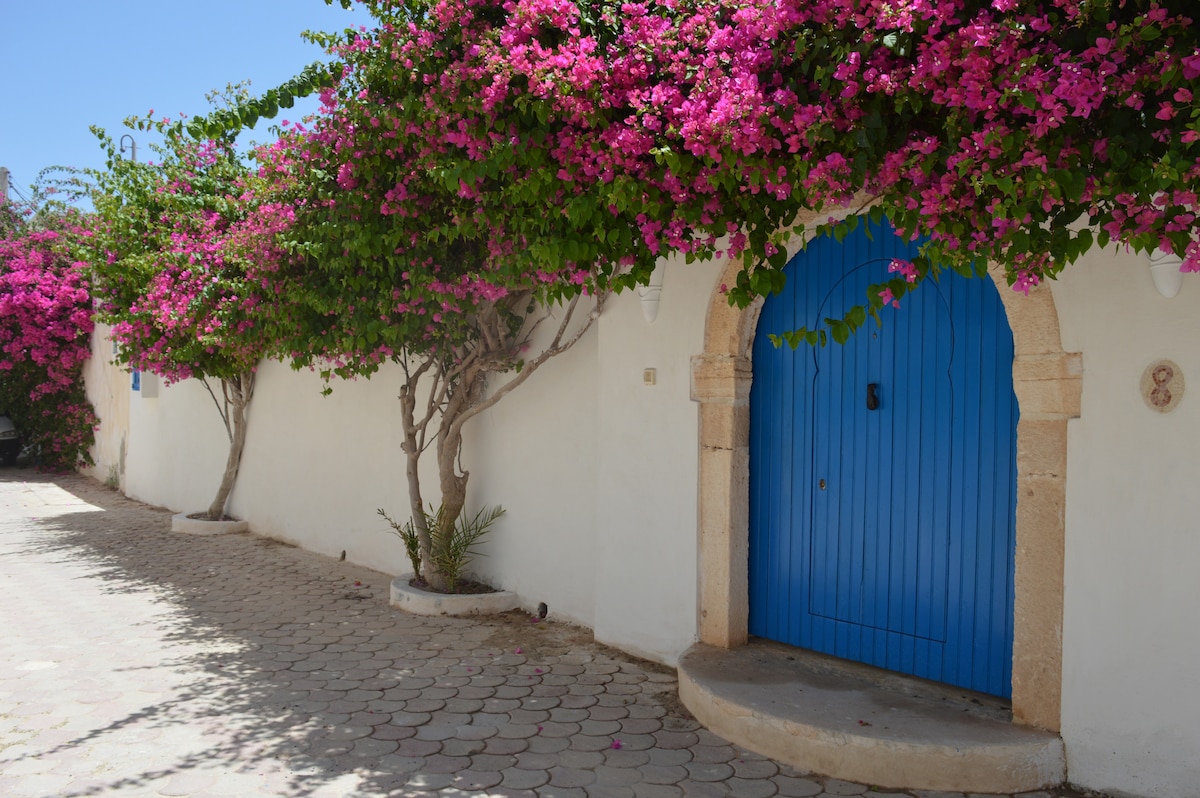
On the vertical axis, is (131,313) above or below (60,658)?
above

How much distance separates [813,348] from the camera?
502cm

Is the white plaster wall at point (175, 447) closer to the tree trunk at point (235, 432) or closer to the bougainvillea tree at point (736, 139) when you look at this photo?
the tree trunk at point (235, 432)

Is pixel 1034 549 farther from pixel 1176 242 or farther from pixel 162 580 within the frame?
pixel 162 580

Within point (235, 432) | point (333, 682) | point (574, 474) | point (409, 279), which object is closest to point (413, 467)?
point (574, 474)

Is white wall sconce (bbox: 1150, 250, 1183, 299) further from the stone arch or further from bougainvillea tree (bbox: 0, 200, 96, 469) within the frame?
bougainvillea tree (bbox: 0, 200, 96, 469)

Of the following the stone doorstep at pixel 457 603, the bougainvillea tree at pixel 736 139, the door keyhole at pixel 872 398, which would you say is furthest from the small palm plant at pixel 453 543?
the door keyhole at pixel 872 398

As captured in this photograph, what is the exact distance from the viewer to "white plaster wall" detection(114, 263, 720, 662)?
539 cm

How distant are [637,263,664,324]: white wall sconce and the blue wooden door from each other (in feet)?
2.02

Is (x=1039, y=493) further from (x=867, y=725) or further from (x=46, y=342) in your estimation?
(x=46, y=342)

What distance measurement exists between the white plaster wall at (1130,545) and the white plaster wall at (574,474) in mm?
2042

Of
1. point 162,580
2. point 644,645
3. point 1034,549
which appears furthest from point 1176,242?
point 162,580

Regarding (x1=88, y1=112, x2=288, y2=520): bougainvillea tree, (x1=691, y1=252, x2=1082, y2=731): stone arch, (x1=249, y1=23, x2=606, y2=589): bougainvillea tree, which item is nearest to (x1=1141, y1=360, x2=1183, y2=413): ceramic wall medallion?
(x1=691, y1=252, x2=1082, y2=731): stone arch

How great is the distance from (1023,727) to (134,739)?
3805 mm

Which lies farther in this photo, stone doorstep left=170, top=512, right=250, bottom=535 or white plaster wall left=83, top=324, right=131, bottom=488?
white plaster wall left=83, top=324, right=131, bottom=488
